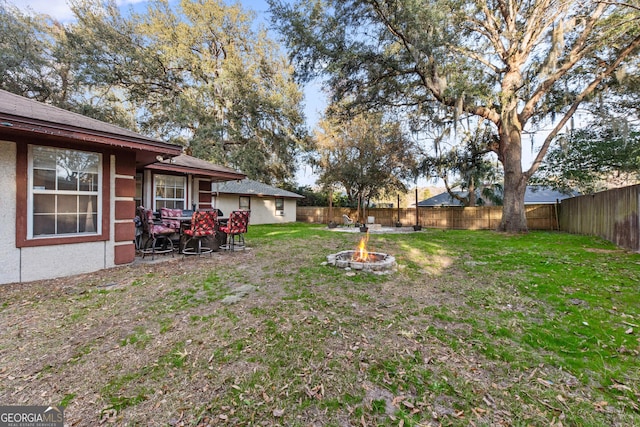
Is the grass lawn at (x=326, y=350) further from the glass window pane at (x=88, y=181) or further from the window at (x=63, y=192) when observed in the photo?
the glass window pane at (x=88, y=181)

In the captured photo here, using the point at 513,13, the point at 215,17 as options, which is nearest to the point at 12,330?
the point at 513,13

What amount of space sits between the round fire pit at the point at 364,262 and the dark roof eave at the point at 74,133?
4258 mm

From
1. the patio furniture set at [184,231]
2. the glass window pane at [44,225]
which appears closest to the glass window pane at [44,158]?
the glass window pane at [44,225]

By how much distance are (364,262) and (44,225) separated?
573 cm

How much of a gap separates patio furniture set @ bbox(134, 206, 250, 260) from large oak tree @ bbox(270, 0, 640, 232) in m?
5.73

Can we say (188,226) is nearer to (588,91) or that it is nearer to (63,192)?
(63,192)

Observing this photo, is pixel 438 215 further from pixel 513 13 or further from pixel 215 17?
pixel 215 17

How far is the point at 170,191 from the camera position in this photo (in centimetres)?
862

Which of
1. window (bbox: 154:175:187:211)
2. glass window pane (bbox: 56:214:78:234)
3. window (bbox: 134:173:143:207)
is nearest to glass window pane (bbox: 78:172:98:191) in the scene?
glass window pane (bbox: 56:214:78:234)

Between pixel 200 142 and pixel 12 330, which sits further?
pixel 200 142

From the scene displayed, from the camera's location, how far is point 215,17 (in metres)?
15.8

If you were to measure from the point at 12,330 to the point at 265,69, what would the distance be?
17.7 m

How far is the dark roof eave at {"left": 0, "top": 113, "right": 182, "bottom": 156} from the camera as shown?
12.1ft

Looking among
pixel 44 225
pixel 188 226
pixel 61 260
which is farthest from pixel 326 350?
pixel 44 225
